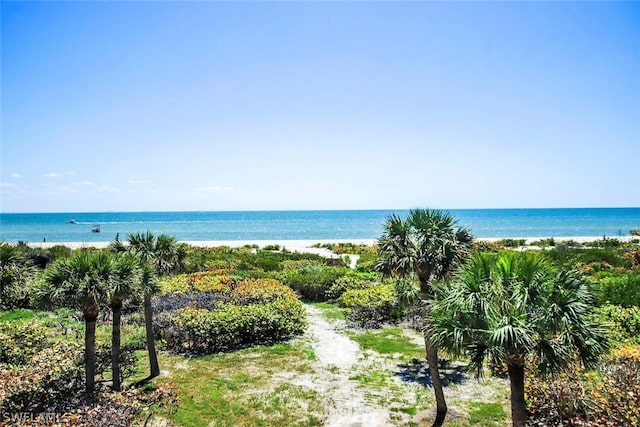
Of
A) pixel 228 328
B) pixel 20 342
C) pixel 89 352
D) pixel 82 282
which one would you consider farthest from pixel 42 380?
pixel 228 328

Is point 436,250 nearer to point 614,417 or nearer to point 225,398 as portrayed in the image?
point 614,417

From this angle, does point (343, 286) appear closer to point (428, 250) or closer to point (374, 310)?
point (374, 310)

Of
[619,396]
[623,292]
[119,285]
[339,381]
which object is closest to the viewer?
[619,396]

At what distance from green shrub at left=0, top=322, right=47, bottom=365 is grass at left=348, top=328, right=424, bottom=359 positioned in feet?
37.5

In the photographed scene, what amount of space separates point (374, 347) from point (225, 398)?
636 cm

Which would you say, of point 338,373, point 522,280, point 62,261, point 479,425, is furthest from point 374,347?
point 62,261

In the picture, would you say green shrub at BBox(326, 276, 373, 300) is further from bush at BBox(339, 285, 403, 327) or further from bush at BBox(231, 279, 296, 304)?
bush at BBox(339, 285, 403, 327)

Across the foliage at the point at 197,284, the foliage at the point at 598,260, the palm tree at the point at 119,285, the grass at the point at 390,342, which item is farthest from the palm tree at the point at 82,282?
the foliage at the point at 598,260

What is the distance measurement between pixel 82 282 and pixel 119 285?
Result: 0.81 meters

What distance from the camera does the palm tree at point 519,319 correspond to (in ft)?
19.0

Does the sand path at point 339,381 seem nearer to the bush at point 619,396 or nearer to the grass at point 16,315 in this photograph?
the bush at point 619,396

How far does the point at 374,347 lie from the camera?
1477 cm

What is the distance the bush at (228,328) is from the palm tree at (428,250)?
7.33 metres

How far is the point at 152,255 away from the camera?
12078 mm
